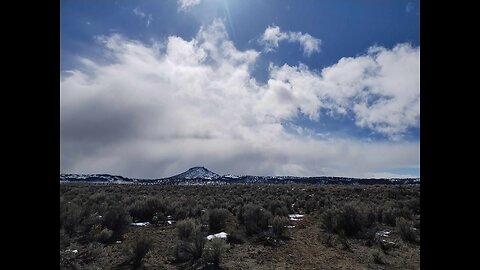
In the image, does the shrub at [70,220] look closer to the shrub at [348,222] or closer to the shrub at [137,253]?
the shrub at [137,253]

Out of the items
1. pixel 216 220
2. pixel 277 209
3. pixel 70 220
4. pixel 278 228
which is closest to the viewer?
pixel 70 220

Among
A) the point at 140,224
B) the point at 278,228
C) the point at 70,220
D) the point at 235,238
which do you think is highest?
the point at 70,220

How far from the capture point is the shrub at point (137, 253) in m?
9.64

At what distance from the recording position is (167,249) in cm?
1124

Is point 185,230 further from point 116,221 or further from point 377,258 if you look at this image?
point 377,258

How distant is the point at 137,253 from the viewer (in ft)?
32.2

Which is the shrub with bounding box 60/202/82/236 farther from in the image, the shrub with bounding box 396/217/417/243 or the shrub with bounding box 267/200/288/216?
the shrub with bounding box 396/217/417/243

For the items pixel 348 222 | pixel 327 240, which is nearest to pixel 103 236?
pixel 327 240

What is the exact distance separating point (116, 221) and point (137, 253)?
4.80 m
